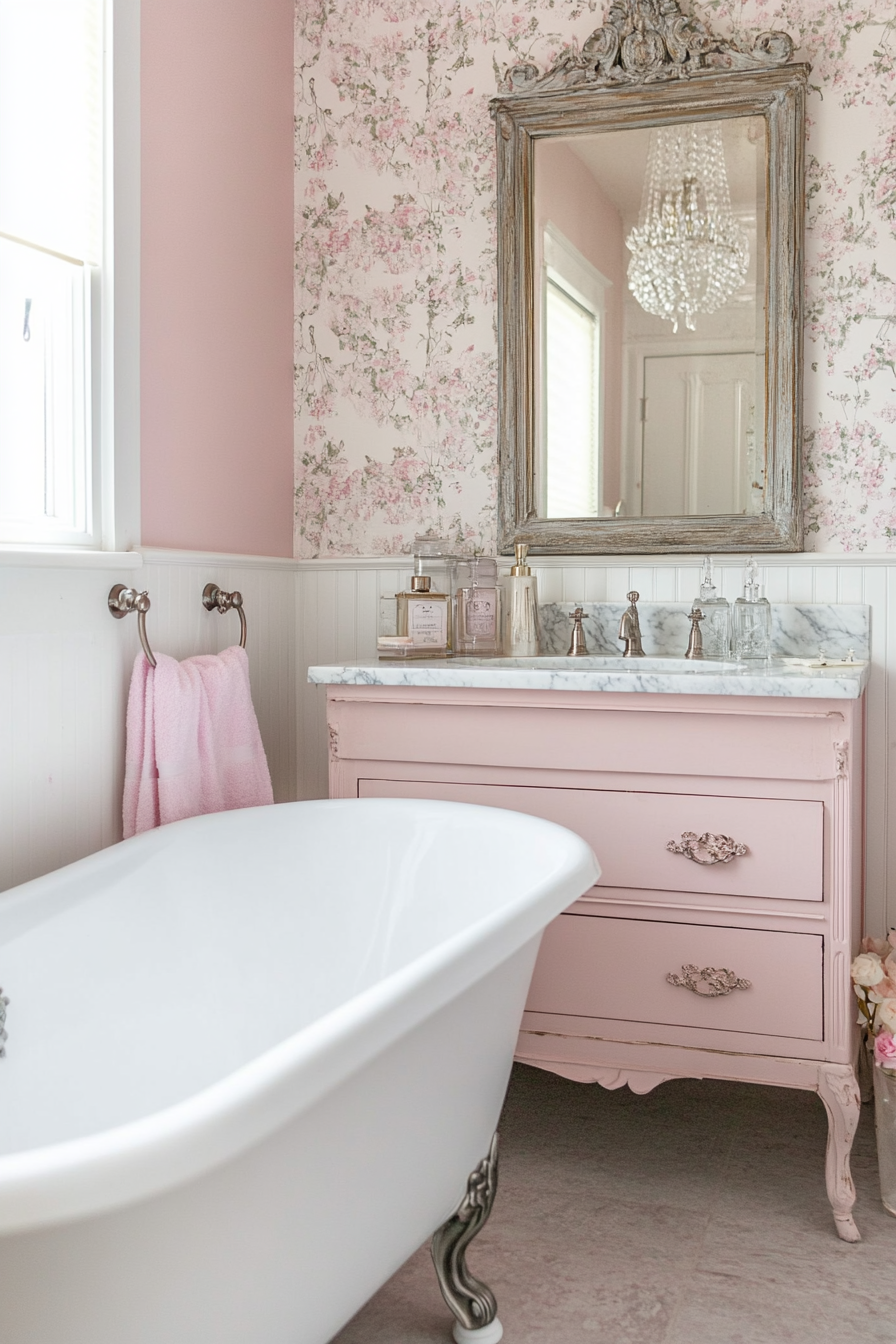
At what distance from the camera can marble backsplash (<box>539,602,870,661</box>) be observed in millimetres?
2443

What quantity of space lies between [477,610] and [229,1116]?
1.78 meters

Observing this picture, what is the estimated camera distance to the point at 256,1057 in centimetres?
162

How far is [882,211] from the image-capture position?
2400mm

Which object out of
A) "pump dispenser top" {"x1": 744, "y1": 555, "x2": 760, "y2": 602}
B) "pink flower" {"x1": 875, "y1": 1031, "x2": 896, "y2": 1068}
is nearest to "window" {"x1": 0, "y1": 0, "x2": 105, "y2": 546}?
"pump dispenser top" {"x1": 744, "y1": 555, "x2": 760, "y2": 602}

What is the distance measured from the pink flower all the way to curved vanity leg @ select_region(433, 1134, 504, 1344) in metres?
0.73

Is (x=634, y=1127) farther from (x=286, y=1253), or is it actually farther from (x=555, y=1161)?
(x=286, y=1253)

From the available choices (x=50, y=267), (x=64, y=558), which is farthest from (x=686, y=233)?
(x=64, y=558)

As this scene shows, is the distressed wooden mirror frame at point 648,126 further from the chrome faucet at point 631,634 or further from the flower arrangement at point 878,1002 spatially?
the flower arrangement at point 878,1002

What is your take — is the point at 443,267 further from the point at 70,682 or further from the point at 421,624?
the point at 70,682

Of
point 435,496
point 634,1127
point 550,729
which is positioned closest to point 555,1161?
point 634,1127

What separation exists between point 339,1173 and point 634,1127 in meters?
1.33

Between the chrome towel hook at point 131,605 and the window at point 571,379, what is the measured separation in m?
0.97

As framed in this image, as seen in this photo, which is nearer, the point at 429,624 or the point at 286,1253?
the point at 286,1253

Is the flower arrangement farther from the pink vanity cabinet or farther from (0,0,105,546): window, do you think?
(0,0,105,546): window
